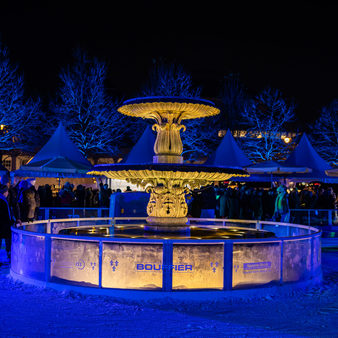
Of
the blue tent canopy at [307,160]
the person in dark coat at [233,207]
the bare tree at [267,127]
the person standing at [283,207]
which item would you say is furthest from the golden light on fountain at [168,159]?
the bare tree at [267,127]

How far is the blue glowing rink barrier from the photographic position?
7.52 meters

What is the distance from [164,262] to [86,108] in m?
28.1

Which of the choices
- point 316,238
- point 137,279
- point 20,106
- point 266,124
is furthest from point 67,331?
point 266,124

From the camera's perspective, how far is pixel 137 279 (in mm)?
7566

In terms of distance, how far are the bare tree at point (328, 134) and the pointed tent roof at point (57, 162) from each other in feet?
74.4

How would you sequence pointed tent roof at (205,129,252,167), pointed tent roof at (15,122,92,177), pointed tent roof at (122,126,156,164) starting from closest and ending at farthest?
pointed tent roof at (15,122,92,177), pointed tent roof at (205,129,252,167), pointed tent roof at (122,126,156,164)

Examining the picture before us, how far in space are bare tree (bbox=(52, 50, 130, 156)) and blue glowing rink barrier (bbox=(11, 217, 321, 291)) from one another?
25.7m

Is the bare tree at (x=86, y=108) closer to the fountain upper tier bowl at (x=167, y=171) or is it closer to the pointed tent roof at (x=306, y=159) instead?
the pointed tent roof at (x=306, y=159)

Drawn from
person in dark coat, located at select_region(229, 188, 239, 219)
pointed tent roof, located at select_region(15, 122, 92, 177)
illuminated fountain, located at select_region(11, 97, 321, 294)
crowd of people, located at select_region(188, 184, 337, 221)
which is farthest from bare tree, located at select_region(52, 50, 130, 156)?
illuminated fountain, located at select_region(11, 97, 321, 294)

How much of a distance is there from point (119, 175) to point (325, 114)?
111 ft

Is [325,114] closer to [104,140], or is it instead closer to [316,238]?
[104,140]

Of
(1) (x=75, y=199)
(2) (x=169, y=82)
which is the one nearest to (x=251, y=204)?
(1) (x=75, y=199)

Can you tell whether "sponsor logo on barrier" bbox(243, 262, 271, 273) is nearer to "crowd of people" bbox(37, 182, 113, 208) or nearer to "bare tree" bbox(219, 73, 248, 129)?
"crowd of people" bbox(37, 182, 113, 208)

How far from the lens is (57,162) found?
1967cm
